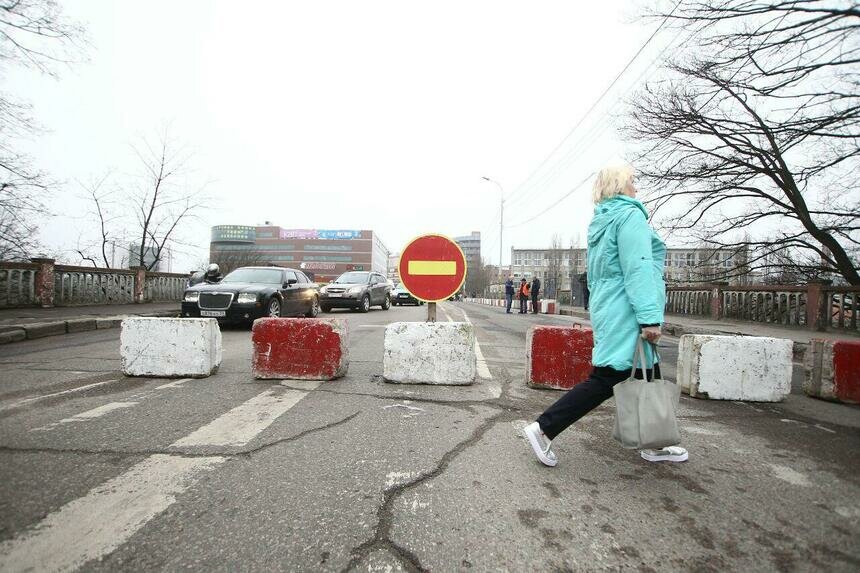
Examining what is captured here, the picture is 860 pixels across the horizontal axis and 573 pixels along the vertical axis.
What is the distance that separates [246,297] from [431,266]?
6389mm

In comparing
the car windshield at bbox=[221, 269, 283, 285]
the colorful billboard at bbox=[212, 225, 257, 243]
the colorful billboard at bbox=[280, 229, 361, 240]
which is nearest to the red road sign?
the car windshield at bbox=[221, 269, 283, 285]

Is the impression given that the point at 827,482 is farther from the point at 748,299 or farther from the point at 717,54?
the point at 748,299

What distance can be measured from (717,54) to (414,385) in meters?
11.6

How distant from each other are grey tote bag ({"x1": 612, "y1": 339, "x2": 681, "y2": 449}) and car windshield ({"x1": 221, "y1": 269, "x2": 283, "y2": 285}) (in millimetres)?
9788

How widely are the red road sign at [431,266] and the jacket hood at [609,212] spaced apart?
194cm

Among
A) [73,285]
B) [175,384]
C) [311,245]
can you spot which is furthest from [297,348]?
[311,245]

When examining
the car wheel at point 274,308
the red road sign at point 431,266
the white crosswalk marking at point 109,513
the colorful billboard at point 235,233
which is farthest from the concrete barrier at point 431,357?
the colorful billboard at point 235,233

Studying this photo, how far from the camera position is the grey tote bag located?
87.7 inches

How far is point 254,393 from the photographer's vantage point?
158 inches

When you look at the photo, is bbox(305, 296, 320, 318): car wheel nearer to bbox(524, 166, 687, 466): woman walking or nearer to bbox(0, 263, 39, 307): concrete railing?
bbox(0, 263, 39, 307): concrete railing

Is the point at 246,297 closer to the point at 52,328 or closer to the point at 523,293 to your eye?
the point at 52,328

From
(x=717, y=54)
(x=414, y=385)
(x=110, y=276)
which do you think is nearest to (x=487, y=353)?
(x=414, y=385)

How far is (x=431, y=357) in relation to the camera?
4.51 m

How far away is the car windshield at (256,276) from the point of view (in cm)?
1062
